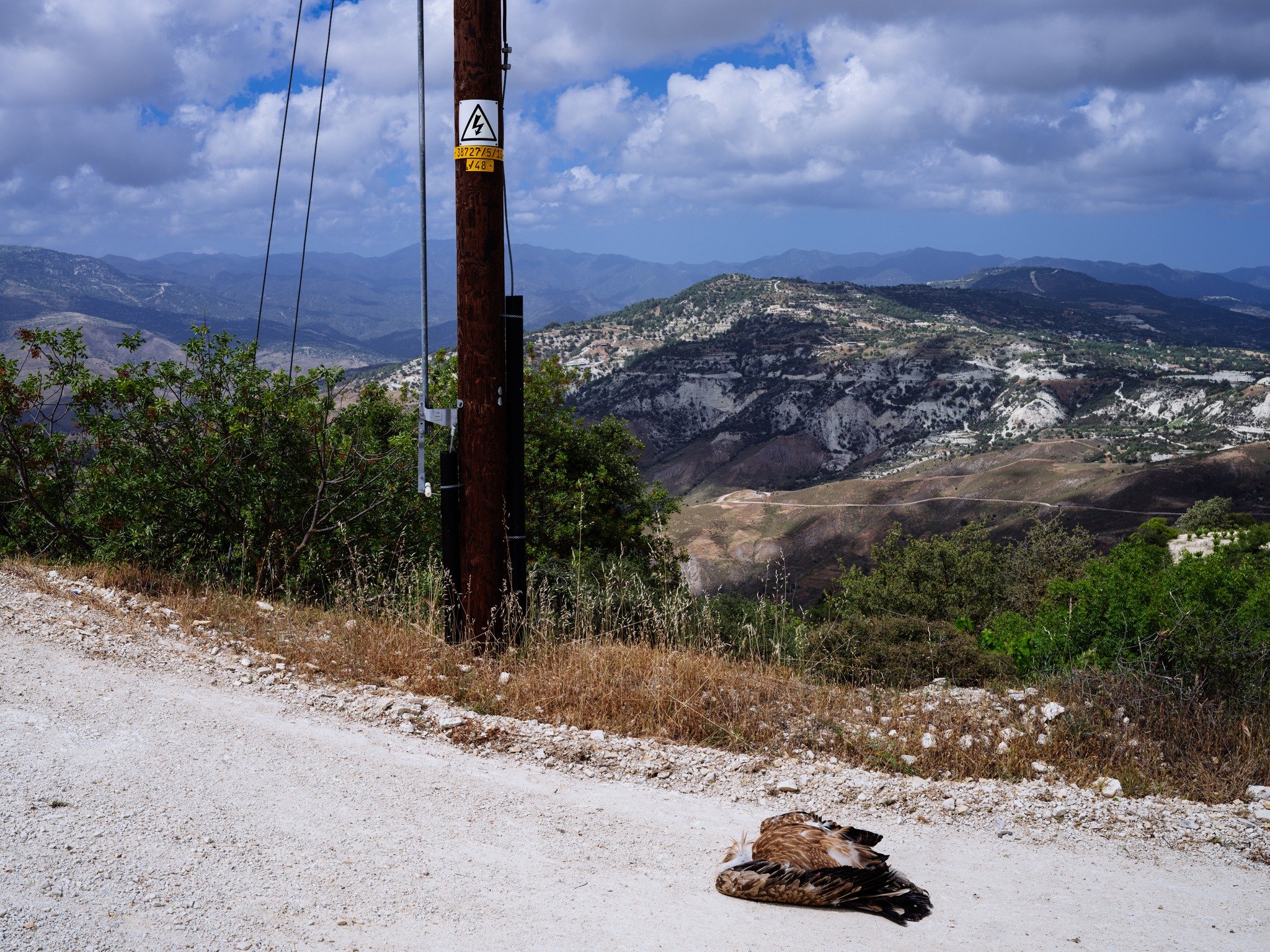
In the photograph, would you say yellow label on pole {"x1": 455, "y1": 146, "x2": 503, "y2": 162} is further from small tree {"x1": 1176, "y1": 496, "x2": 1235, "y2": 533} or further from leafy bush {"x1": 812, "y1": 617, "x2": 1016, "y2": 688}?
small tree {"x1": 1176, "y1": 496, "x2": 1235, "y2": 533}

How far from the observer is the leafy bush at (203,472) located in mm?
7719

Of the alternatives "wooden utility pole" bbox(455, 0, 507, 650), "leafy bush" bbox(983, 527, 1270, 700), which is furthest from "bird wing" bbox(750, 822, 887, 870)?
"leafy bush" bbox(983, 527, 1270, 700)

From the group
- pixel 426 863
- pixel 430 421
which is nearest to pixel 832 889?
pixel 426 863

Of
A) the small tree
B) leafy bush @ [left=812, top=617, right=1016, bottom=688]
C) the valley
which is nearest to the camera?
leafy bush @ [left=812, top=617, right=1016, bottom=688]

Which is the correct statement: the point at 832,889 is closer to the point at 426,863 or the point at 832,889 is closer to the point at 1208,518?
the point at 426,863

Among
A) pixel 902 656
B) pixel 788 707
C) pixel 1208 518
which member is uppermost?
pixel 788 707

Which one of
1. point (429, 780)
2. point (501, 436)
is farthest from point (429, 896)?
point (501, 436)

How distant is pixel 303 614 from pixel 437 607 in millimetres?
1200

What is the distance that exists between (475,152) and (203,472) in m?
4.35

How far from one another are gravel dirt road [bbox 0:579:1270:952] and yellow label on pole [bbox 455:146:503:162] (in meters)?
3.48

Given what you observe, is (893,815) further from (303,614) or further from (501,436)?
(303,614)

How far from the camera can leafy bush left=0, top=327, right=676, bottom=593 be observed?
25.3 feet

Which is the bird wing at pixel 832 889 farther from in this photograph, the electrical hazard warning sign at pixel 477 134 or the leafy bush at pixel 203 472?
the leafy bush at pixel 203 472

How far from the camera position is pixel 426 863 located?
3117 millimetres
